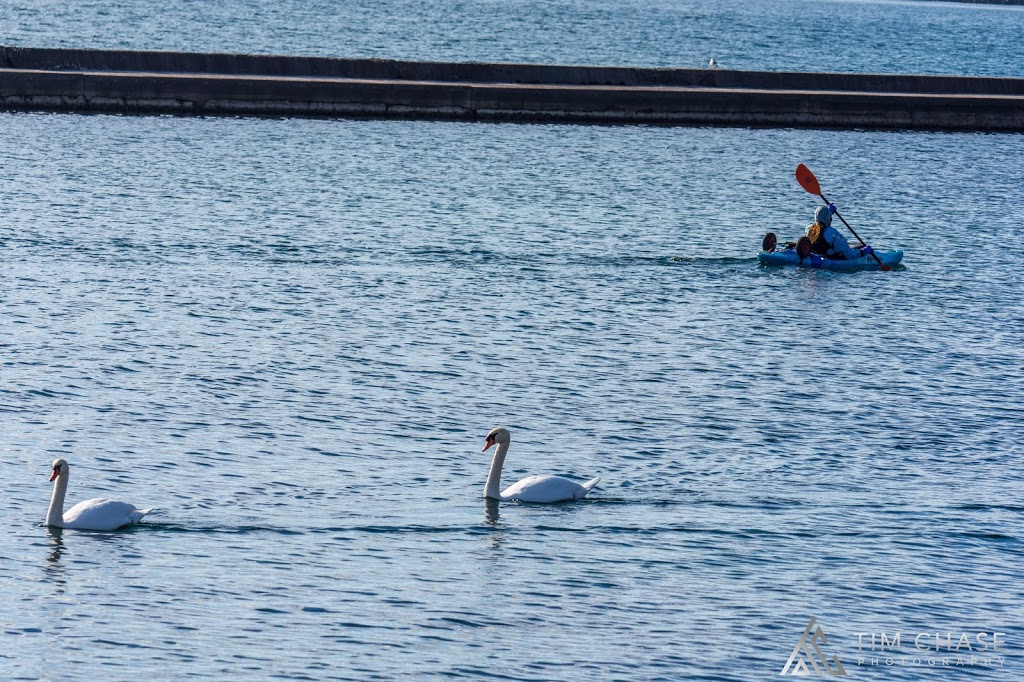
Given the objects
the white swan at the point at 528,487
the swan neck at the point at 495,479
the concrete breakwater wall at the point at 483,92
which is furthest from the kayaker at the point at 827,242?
the concrete breakwater wall at the point at 483,92

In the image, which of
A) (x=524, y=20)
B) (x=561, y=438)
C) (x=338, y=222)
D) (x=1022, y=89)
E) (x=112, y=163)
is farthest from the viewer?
(x=524, y=20)

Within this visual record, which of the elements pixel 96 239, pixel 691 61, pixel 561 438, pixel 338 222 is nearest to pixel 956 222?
pixel 338 222

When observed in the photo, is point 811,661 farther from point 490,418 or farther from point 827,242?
point 827,242

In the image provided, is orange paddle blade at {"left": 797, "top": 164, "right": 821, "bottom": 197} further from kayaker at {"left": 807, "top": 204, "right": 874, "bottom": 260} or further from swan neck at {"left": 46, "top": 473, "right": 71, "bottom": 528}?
swan neck at {"left": 46, "top": 473, "right": 71, "bottom": 528}

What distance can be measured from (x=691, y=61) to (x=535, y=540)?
86100 mm

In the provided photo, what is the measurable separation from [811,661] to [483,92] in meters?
42.5

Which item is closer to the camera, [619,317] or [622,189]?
[619,317]

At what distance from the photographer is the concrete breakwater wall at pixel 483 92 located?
174 ft

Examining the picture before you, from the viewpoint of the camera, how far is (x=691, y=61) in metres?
100

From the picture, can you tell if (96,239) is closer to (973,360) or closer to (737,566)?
(973,360)

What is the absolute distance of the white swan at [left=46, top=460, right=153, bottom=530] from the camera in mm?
16391

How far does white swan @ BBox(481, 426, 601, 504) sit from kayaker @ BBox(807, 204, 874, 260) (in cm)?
1663

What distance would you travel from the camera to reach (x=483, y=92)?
55125 mm

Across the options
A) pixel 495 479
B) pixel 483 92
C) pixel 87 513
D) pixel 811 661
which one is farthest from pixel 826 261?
pixel 483 92
